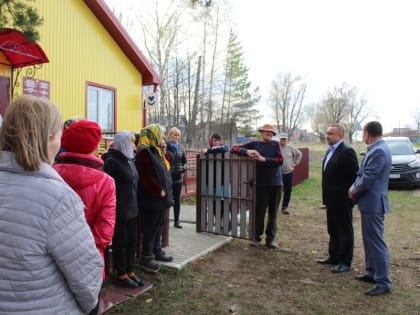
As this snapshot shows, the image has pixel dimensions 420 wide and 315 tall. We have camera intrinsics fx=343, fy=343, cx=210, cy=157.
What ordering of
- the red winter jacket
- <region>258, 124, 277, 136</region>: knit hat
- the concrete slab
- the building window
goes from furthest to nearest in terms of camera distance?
the building window → <region>258, 124, 277, 136</region>: knit hat → the concrete slab → the red winter jacket

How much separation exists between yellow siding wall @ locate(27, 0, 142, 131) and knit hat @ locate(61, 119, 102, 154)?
5.97m

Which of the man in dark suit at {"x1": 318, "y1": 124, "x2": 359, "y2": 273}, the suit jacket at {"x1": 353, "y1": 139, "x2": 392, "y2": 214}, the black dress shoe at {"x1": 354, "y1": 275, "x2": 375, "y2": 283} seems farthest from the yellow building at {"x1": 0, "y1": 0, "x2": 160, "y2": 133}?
the black dress shoe at {"x1": 354, "y1": 275, "x2": 375, "y2": 283}

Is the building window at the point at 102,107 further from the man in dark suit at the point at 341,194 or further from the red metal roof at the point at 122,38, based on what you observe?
the man in dark suit at the point at 341,194

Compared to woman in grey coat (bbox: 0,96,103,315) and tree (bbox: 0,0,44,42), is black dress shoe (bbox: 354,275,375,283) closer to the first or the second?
woman in grey coat (bbox: 0,96,103,315)

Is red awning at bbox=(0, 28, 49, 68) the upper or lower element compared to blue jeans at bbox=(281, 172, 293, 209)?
upper

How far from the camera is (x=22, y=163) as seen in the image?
4.58ft

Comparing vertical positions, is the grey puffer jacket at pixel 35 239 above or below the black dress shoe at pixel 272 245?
above

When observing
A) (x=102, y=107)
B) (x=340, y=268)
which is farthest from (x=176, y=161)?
(x=102, y=107)

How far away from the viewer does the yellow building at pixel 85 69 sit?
23.8 ft

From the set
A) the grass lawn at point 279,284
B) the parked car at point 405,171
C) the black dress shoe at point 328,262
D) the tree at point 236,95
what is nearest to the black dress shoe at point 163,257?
the grass lawn at point 279,284

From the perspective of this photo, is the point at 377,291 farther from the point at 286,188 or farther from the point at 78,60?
the point at 78,60

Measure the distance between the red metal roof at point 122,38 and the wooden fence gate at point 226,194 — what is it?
210 inches

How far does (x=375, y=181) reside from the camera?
4062 millimetres

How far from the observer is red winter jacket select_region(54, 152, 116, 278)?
2.44 m
